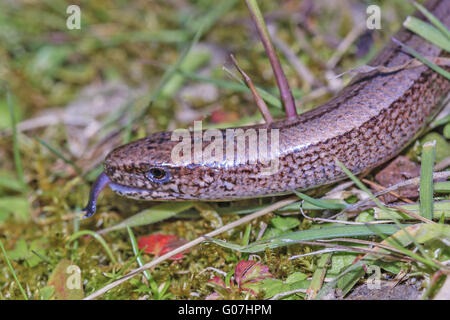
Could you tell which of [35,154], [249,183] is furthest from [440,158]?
[35,154]

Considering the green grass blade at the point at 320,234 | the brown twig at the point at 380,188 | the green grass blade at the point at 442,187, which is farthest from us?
the brown twig at the point at 380,188

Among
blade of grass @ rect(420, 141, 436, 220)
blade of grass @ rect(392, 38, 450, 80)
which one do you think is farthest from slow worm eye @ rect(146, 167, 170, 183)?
blade of grass @ rect(392, 38, 450, 80)

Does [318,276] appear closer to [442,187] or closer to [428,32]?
[442,187]

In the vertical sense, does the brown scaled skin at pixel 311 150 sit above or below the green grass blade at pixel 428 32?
below

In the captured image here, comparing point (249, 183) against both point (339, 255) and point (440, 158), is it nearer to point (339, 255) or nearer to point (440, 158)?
point (339, 255)

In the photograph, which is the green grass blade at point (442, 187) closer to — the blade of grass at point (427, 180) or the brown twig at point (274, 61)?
the blade of grass at point (427, 180)

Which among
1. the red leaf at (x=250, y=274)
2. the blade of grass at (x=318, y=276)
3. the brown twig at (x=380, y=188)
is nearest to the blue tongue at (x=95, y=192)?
the red leaf at (x=250, y=274)

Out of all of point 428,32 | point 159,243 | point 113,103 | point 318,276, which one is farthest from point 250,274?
point 113,103
